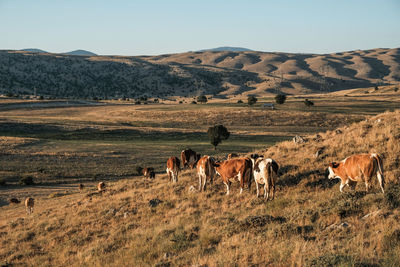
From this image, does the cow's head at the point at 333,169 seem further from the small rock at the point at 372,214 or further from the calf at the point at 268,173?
the small rock at the point at 372,214

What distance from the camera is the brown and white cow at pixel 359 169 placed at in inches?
460

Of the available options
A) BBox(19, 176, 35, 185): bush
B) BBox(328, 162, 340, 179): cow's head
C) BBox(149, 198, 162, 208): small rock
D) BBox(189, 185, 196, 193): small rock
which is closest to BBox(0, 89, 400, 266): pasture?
BBox(149, 198, 162, 208): small rock

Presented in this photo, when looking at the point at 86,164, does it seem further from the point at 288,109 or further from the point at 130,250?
the point at 288,109

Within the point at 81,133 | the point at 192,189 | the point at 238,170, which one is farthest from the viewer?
the point at 81,133

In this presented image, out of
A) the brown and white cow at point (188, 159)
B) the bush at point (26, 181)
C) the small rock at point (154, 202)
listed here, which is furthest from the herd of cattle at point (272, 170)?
the bush at point (26, 181)

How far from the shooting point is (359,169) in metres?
12.1

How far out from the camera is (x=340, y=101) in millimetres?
113875

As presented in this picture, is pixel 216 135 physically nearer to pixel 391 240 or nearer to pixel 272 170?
pixel 272 170

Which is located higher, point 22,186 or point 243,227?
point 243,227

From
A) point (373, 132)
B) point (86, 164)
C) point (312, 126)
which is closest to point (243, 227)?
point (373, 132)

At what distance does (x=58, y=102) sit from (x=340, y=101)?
99.3m

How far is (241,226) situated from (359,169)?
488 centimetres

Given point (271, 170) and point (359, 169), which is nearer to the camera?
point (359, 169)

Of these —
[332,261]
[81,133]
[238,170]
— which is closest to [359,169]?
[238,170]
